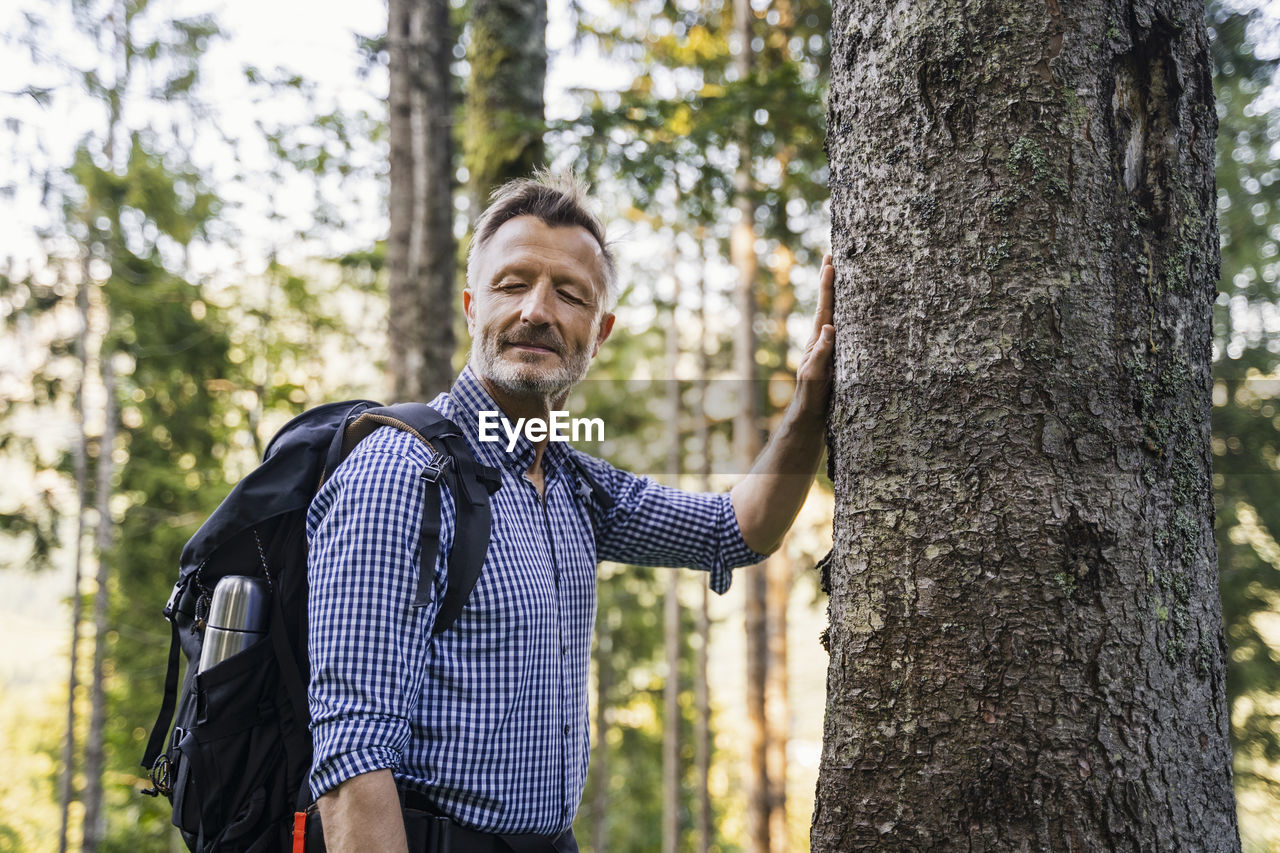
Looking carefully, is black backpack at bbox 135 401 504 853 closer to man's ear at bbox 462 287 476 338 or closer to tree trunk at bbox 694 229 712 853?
man's ear at bbox 462 287 476 338

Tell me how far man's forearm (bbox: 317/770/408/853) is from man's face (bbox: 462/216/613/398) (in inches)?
44.3

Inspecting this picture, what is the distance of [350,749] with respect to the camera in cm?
171

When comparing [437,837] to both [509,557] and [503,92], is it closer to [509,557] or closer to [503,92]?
[509,557]

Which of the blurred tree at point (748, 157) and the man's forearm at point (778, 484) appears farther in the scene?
the blurred tree at point (748, 157)

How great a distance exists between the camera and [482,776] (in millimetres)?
1932

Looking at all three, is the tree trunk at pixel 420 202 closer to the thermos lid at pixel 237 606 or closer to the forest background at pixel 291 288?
the forest background at pixel 291 288

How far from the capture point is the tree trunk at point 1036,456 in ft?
4.42

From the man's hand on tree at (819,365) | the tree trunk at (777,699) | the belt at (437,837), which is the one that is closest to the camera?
the belt at (437,837)

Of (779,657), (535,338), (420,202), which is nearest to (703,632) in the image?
(779,657)

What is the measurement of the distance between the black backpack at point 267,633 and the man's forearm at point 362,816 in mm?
209

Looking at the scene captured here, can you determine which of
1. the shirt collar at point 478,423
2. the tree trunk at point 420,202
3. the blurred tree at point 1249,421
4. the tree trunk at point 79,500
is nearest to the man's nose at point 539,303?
the shirt collar at point 478,423

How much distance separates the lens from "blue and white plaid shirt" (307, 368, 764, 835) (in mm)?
1764

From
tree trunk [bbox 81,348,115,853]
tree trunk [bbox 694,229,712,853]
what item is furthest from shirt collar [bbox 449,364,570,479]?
tree trunk [bbox 81,348,115,853]

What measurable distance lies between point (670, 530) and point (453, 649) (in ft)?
3.17
